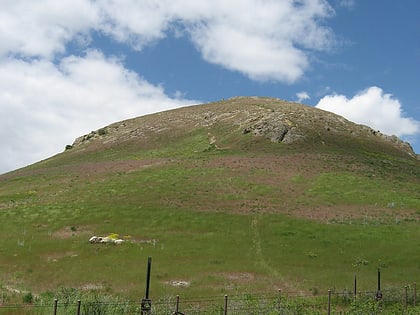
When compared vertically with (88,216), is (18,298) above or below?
below

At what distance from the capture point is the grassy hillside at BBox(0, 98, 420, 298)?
132 feet

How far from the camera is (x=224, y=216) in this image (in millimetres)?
59906

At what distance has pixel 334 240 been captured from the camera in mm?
51031

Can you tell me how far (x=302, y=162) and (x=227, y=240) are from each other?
41.9 metres

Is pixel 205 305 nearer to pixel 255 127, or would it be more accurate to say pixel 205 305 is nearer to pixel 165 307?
pixel 165 307

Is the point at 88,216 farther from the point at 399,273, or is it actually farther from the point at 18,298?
the point at 399,273

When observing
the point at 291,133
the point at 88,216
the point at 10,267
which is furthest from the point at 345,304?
the point at 291,133

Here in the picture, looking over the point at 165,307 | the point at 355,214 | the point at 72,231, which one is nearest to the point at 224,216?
the point at 355,214

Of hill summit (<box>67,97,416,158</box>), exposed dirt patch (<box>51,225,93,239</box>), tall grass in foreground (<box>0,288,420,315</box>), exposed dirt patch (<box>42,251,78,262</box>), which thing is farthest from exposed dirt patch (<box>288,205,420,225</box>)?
hill summit (<box>67,97,416,158</box>)

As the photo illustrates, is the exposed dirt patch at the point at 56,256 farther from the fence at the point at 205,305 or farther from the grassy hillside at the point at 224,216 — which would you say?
the fence at the point at 205,305

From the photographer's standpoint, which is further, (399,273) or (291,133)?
(291,133)

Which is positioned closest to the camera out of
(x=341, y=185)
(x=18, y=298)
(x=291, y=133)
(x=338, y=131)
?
(x=18, y=298)

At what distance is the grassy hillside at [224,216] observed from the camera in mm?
40281

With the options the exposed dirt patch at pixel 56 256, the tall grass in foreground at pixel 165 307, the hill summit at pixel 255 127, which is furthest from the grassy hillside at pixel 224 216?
the tall grass in foreground at pixel 165 307
